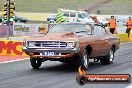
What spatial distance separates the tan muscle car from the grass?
53420 millimetres

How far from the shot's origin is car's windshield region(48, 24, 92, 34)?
42.8 ft

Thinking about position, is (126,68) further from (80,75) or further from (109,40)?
(80,75)

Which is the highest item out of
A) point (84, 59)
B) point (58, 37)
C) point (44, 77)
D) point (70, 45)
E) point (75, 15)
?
point (75, 15)

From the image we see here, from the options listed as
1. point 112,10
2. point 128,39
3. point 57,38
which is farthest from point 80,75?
point 112,10

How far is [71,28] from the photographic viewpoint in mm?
13125

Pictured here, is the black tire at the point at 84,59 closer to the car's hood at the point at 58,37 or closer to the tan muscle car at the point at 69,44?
the tan muscle car at the point at 69,44

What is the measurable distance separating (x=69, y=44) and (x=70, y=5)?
195 feet

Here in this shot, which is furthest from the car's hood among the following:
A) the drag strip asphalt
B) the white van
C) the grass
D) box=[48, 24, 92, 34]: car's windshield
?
the grass

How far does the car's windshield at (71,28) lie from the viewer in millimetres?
13033

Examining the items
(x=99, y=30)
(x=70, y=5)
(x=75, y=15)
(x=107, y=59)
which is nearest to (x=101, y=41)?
(x=99, y=30)

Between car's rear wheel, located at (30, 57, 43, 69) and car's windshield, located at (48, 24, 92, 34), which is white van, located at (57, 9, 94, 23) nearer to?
car's windshield, located at (48, 24, 92, 34)

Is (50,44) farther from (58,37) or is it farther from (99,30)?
(99,30)

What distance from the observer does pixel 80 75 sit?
13.0 ft

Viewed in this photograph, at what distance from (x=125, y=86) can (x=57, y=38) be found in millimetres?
3449
